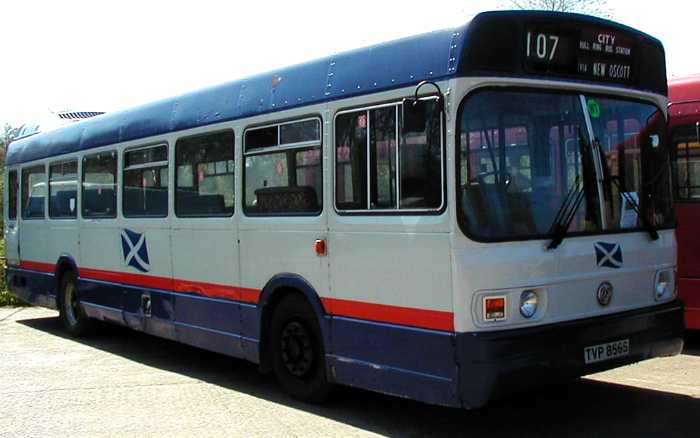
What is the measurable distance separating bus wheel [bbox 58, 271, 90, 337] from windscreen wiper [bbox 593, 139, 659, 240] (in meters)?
7.51

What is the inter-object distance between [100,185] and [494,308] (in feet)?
21.7

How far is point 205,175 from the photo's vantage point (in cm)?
800

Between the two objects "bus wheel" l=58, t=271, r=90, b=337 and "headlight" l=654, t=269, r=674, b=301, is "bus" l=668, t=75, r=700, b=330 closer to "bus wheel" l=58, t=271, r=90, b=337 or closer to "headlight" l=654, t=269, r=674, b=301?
"headlight" l=654, t=269, r=674, b=301

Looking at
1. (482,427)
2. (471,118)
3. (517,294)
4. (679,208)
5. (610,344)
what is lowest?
(482,427)

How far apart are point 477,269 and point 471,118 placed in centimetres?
101

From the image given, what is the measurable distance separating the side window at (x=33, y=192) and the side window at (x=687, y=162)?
8868 mm

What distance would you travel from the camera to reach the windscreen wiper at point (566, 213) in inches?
216

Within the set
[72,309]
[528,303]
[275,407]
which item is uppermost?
[528,303]

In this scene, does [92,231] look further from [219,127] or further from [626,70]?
[626,70]

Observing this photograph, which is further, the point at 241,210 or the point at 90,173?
the point at 90,173

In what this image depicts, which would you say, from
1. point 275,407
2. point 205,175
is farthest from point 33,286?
point 275,407

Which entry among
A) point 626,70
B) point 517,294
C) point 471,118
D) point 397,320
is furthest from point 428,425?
point 626,70

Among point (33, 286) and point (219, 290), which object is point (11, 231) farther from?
point (219, 290)

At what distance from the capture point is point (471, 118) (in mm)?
5262
